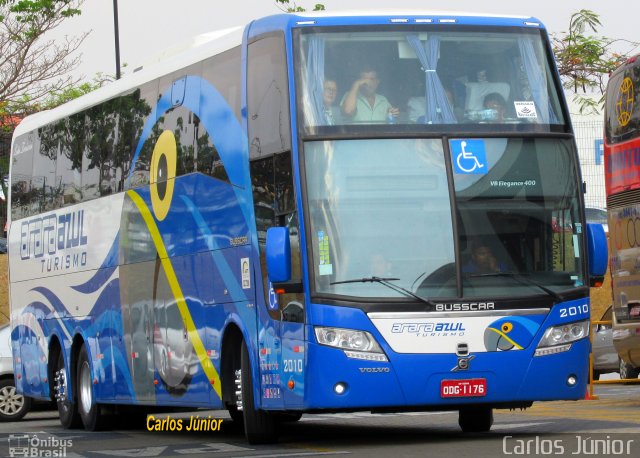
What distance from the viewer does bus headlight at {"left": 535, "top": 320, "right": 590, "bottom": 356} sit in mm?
13594

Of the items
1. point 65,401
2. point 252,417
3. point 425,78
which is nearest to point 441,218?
point 425,78

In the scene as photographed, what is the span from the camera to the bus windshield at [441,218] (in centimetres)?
1334

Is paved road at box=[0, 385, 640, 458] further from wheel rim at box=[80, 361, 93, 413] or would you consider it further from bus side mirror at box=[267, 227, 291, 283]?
bus side mirror at box=[267, 227, 291, 283]

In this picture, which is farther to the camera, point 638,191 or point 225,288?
point 638,191

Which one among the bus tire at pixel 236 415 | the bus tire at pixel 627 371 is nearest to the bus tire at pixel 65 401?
the bus tire at pixel 236 415

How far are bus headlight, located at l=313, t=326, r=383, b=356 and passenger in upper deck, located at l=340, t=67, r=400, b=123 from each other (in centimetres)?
193

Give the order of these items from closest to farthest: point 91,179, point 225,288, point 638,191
→ 1. point 225,288
2. point 638,191
3. point 91,179

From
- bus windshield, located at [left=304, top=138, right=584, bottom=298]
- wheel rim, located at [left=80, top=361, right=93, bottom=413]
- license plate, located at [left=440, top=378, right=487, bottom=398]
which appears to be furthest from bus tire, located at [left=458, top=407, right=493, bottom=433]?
wheel rim, located at [left=80, top=361, right=93, bottom=413]

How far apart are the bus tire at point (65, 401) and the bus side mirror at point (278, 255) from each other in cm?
878

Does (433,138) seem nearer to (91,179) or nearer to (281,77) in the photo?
(281,77)

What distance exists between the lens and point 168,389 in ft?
56.3

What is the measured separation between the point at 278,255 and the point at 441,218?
1.49m

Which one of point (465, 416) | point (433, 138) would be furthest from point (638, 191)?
point (433, 138)

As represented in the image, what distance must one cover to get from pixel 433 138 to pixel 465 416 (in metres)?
3.50
